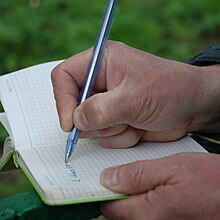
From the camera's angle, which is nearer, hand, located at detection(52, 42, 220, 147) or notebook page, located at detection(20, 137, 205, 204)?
notebook page, located at detection(20, 137, 205, 204)

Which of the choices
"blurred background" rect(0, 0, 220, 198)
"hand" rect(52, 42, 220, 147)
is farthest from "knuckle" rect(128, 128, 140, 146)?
"blurred background" rect(0, 0, 220, 198)

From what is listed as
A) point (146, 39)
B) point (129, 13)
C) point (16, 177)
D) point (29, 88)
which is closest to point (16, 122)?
point (29, 88)

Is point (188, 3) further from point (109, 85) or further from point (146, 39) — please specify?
point (109, 85)

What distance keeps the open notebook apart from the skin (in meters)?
0.03

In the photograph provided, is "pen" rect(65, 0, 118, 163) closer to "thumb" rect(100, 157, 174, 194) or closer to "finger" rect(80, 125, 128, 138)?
"finger" rect(80, 125, 128, 138)

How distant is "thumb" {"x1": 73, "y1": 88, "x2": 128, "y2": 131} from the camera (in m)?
1.20

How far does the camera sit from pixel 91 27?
10.4 ft

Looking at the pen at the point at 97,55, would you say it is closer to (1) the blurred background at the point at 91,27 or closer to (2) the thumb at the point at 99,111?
(2) the thumb at the point at 99,111

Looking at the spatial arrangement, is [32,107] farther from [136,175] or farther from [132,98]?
[136,175]

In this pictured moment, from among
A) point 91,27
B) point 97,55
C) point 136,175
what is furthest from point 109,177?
point 91,27

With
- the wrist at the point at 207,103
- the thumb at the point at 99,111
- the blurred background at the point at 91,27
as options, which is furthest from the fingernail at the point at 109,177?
the blurred background at the point at 91,27

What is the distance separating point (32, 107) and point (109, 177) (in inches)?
12.7

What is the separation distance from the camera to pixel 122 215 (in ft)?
3.49

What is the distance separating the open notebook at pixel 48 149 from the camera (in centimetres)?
105
